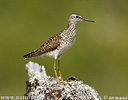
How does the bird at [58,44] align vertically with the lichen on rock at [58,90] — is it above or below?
above

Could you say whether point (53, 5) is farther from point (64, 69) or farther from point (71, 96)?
point (71, 96)

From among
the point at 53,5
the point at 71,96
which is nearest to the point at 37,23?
the point at 53,5

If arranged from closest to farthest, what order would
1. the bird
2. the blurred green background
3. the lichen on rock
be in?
1. the lichen on rock
2. the bird
3. the blurred green background

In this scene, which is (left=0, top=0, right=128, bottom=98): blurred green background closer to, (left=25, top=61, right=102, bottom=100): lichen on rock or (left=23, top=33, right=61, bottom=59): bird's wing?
(left=23, top=33, right=61, bottom=59): bird's wing

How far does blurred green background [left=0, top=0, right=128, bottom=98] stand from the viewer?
18516 millimetres

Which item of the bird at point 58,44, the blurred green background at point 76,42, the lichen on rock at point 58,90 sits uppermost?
the blurred green background at point 76,42

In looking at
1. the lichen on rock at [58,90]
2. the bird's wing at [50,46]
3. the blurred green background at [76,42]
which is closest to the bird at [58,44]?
the bird's wing at [50,46]

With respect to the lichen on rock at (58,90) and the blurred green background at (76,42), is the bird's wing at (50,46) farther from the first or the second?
the blurred green background at (76,42)

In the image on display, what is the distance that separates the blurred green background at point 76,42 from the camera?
60.7ft

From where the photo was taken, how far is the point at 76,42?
70.0ft

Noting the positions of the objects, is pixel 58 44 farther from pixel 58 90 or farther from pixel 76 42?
pixel 76 42

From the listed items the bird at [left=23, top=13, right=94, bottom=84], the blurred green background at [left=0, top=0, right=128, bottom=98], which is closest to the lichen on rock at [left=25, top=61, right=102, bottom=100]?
the bird at [left=23, top=13, right=94, bottom=84]

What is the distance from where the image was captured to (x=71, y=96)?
8383 mm

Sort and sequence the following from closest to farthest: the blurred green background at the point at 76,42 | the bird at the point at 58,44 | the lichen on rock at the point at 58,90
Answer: the lichen on rock at the point at 58,90, the bird at the point at 58,44, the blurred green background at the point at 76,42
